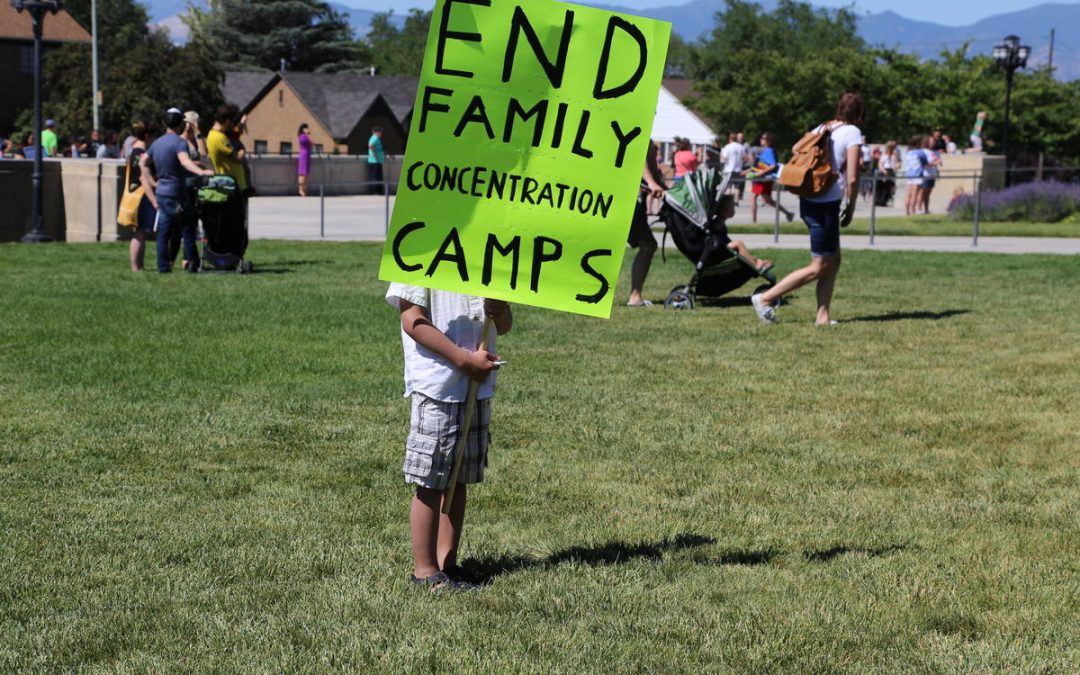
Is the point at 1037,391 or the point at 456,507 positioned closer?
the point at 456,507

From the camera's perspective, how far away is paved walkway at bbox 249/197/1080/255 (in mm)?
22484

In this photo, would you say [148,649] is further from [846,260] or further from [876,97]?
[876,97]

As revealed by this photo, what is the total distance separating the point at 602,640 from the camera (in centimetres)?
480

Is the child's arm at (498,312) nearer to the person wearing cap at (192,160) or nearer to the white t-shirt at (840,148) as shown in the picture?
the white t-shirt at (840,148)

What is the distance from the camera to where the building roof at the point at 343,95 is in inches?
2958

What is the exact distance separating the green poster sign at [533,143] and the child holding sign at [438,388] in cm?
22

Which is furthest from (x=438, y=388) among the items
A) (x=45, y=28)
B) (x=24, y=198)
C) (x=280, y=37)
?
(x=280, y=37)

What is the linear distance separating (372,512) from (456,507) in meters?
1.09

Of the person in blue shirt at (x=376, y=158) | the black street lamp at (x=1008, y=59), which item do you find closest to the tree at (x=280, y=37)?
the person in blue shirt at (x=376, y=158)

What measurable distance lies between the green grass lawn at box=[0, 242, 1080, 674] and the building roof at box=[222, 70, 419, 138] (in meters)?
63.5

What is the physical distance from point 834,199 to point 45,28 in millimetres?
67033

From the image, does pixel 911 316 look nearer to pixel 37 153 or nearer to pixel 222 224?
pixel 222 224

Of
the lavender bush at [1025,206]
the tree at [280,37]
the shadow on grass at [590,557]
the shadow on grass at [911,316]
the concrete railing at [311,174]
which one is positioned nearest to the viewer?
the shadow on grass at [590,557]

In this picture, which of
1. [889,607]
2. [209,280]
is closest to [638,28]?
[889,607]
